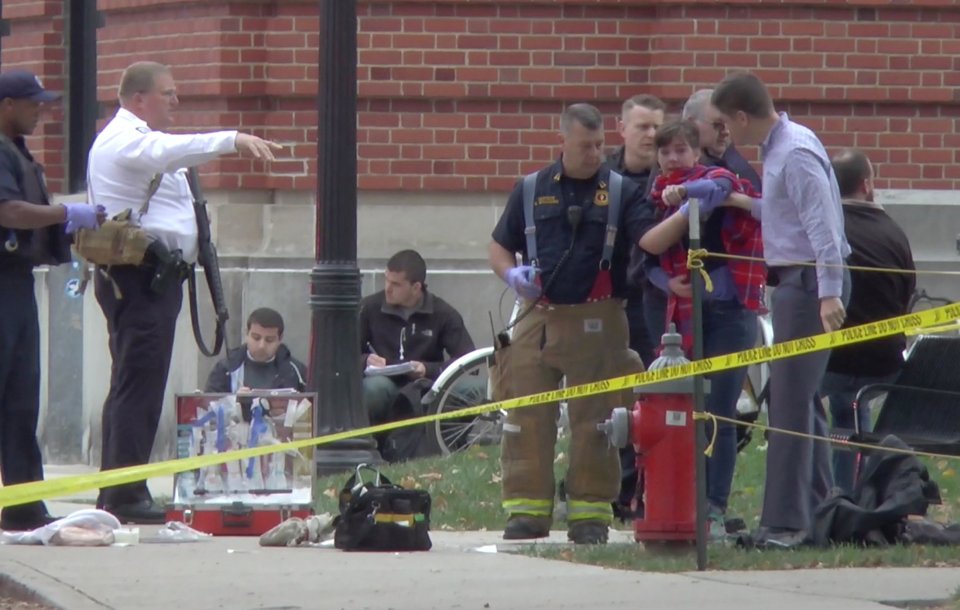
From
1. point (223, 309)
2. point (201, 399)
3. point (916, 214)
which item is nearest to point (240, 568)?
point (201, 399)

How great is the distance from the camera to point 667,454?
778 centimetres

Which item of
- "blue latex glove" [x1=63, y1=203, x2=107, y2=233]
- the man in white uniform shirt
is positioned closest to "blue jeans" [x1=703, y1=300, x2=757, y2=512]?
the man in white uniform shirt

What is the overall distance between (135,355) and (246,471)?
2.39 feet

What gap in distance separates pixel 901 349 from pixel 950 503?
98 cm

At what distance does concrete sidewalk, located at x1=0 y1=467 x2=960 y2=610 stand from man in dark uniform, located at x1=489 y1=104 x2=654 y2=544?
0.48 meters

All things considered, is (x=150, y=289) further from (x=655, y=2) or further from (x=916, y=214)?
(x=916, y=214)

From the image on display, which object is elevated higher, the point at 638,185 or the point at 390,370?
the point at 638,185

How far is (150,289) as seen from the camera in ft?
29.7

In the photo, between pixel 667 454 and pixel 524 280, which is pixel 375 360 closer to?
pixel 524 280

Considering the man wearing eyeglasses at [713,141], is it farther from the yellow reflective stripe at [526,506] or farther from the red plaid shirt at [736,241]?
the yellow reflective stripe at [526,506]

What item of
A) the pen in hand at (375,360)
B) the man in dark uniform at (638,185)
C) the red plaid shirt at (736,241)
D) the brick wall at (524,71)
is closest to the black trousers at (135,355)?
the man in dark uniform at (638,185)

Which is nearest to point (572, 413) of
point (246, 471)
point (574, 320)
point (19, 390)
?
point (574, 320)

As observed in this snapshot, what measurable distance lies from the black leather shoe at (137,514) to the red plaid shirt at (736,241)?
2654 millimetres

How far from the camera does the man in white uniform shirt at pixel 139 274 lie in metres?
9.03
